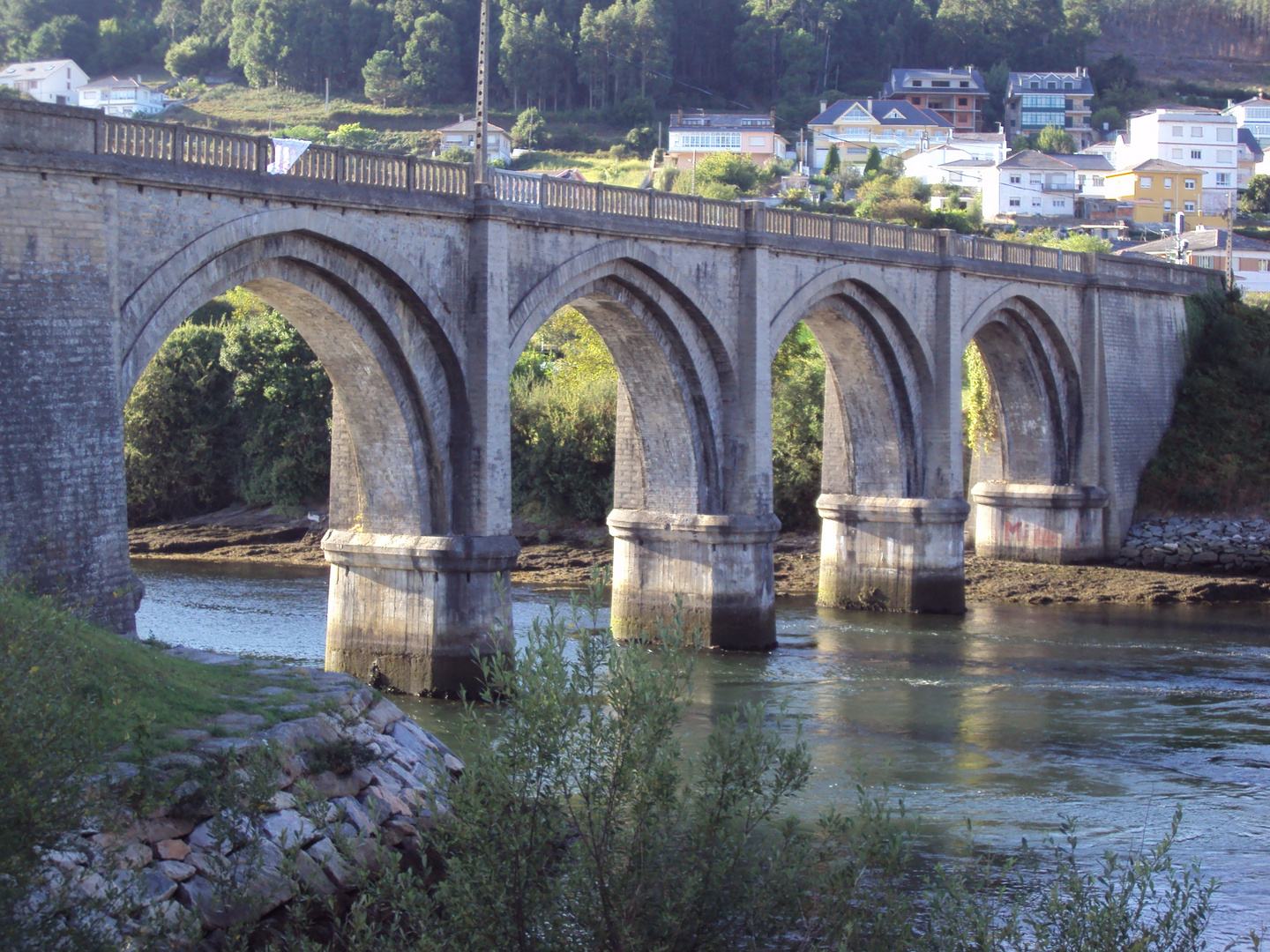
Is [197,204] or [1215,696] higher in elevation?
[197,204]

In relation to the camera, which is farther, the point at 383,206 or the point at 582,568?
the point at 582,568

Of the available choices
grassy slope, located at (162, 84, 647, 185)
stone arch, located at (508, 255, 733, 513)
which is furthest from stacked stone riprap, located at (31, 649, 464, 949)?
grassy slope, located at (162, 84, 647, 185)

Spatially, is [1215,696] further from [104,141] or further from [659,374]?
[104,141]

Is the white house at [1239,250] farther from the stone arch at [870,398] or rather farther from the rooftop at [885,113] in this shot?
the rooftop at [885,113]

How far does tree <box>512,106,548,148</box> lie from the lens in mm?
99875

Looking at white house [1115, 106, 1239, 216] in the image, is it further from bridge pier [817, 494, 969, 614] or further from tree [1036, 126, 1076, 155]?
bridge pier [817, 494, 969, 614]

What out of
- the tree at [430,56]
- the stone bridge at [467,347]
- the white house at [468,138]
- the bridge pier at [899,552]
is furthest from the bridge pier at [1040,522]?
the tree at [430,56]

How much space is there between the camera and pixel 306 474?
48781 mm

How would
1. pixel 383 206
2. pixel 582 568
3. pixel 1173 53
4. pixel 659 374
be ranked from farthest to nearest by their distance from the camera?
pixel 1173 53 < pixel 582 568 < pixel 659 374 < pixel 383 206

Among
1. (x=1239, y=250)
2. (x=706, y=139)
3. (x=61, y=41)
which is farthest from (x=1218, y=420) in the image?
(x=61, y=41)

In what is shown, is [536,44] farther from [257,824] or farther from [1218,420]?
[257,824]

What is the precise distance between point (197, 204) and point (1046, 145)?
97.1m

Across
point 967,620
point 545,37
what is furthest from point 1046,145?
point 967,620

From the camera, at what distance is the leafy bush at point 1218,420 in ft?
141
